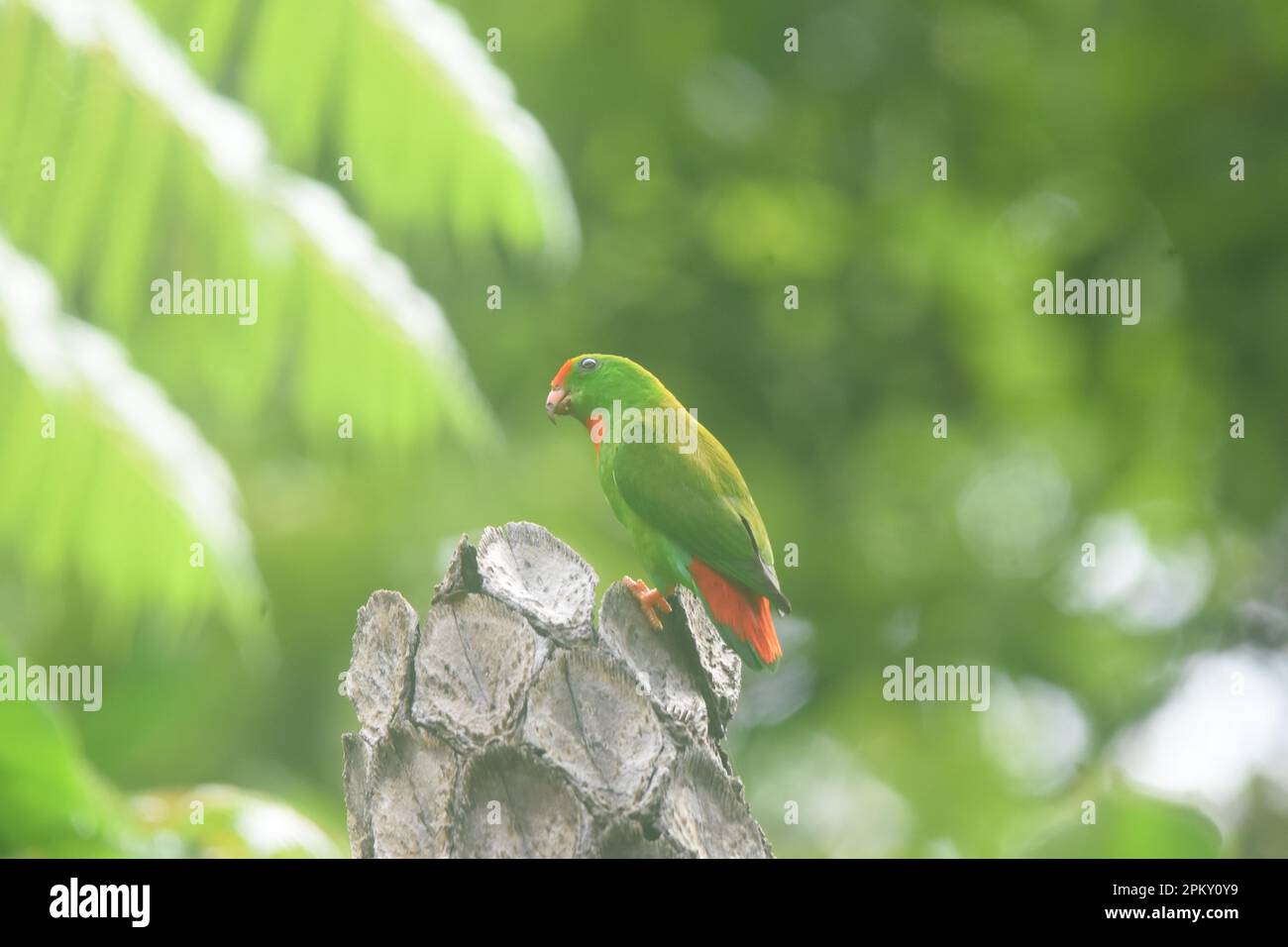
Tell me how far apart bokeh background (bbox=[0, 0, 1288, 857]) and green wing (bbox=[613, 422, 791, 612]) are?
2.20 metres

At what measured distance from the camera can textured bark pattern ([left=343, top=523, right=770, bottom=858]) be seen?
2.00 meters

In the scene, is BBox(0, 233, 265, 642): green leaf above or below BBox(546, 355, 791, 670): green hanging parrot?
above

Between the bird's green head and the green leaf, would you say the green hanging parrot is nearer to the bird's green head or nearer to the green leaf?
the bird's green head

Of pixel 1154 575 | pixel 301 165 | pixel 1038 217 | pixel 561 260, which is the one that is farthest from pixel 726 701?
pixel 1038 217

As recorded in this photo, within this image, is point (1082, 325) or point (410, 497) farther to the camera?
point (1082, 325)

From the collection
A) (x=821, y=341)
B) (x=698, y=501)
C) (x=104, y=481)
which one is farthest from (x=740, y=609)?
(x=821, y=341)

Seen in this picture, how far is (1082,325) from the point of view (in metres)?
8.57

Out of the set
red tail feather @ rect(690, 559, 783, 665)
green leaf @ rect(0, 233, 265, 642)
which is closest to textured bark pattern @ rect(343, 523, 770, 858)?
red tail feather @ rect(690, 559, 783, 665)

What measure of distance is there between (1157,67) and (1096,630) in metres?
3.16

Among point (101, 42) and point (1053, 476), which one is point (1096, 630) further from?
point (101, 42)

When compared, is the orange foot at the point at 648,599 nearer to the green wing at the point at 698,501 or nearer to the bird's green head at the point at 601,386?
the green wing at the point at 698,501

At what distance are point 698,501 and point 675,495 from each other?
51mm

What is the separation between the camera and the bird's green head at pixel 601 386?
271cm

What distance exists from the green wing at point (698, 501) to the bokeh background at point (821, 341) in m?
2.20
